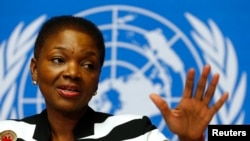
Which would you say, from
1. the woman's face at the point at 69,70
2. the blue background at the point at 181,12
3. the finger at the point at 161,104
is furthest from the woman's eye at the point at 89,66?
the blue background at the point at 181,12

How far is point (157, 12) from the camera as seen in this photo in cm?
215

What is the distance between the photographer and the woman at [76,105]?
1111 millimetres

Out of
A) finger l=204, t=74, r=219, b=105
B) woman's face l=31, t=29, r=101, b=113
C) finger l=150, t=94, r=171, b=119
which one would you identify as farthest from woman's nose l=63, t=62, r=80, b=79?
finger l=204, t=74, r=219, b=105

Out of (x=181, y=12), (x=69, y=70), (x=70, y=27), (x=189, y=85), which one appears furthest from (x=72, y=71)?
(x=181, y=12)

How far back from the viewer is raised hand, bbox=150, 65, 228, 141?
1.08 m

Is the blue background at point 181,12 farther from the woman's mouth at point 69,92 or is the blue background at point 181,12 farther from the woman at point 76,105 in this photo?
the woman's mouth at point 69,92

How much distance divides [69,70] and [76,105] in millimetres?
94

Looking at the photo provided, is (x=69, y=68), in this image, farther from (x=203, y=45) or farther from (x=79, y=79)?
(x=203, y=45)

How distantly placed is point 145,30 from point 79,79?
1020mm

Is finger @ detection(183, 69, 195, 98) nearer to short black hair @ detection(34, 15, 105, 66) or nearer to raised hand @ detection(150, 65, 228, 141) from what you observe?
raised hand @ detection(150, 65, 228, 141)

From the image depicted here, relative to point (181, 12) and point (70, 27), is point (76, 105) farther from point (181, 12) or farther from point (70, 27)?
point (181, 12)

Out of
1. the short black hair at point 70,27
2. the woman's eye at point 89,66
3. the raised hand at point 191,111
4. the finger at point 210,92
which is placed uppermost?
the short black hair at point 70,27

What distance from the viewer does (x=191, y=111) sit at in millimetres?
1099

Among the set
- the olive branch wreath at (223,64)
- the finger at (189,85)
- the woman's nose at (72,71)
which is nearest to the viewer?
the finger at (189,85)
